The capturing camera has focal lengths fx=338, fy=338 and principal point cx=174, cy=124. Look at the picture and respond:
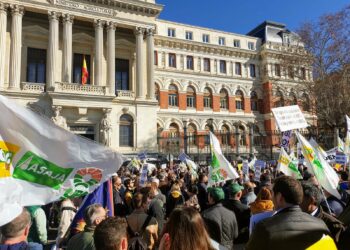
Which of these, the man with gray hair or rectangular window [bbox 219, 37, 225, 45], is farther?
rectangular window [bbox 219, 37, 225, 45]

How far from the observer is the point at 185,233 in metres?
2.48

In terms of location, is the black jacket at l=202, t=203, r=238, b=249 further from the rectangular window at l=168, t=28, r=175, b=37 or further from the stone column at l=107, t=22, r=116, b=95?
the rectangular window at l=168, t=28, r=175, b=37

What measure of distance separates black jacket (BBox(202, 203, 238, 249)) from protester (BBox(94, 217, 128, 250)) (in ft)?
6.47

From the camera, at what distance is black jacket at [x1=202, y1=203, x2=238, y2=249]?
14.6 feet

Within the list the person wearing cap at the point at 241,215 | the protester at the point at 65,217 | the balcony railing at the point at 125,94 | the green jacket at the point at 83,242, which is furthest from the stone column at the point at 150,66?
the green jacket at the point at 83,242

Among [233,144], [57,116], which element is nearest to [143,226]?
[57,116]

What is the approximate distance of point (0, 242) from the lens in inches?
116

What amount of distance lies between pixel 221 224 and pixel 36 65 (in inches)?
1070

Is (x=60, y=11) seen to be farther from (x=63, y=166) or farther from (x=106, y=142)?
(x=63, y=166)

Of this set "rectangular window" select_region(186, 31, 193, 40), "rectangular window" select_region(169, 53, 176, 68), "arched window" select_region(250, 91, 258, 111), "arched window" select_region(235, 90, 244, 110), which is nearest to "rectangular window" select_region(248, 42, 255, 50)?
"arched window" select_region(250, 91, 258, 111)

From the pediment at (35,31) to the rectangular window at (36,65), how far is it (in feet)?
4.25

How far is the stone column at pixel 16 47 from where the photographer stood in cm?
2523

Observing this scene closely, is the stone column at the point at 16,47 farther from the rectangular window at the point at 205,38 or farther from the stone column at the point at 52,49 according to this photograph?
the rectangular window at the point at 205,38

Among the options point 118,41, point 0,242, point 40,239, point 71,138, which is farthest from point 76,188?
point 118,41
